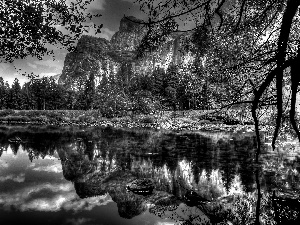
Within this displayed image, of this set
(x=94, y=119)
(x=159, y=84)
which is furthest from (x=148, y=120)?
(x=159, y=84)

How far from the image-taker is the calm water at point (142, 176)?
34.3ft

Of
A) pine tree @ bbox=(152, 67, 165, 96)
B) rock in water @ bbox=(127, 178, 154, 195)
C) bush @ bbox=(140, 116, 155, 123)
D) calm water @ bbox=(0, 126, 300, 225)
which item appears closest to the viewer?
calm water @ bbox=(0, 126, 300, 225)

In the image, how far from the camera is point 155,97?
76812mm

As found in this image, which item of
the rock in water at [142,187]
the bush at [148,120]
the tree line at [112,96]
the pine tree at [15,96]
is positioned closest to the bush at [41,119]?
the tree line at [112,96]

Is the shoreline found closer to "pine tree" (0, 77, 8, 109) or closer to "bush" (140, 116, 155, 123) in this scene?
"bush" (140, 116, 155, 123)

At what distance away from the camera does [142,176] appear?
52.7ft

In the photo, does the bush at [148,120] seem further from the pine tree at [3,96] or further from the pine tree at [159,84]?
the pine tree at [3,96]

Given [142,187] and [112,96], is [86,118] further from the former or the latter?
[142,187]

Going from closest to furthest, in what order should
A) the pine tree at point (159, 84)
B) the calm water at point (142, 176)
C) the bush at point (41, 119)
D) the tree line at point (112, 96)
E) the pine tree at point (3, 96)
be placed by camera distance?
1. the calm water at point (142, 176)
2. the bush at point (41, 119)
3. the tree line at point (112, 96)
4. the pine tree at point (159, 84)
5. the pine tree at point (3, 96)

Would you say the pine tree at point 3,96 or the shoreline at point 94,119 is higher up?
the pine tree at point 3,96

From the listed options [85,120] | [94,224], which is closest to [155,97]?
[85,120]

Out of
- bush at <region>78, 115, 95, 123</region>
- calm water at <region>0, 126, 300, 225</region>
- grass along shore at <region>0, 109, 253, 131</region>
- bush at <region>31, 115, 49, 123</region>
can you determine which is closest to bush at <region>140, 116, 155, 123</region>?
grass along shore at <region>0, 109, 253, 131</region>

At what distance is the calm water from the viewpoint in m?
10.5

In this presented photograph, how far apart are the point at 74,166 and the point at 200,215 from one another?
12156 millimetres
